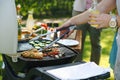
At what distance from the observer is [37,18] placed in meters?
7.89

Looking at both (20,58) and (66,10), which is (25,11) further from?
(20,58)

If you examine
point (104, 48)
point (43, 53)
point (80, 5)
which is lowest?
point (104, 48)

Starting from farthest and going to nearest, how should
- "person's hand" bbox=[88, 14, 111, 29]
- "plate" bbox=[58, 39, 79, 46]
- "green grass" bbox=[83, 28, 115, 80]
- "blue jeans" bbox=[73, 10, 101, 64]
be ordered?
"green grass" bbox=[83, 28, 115, 80] < "blue jeans" bbox=[73, 10, 101, 64] < "plate" bbox=[58, 39, 79, 46] < "person's hand" bbox=[88, 14, 111, 29]

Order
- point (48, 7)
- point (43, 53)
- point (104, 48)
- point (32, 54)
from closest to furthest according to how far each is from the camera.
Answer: point (32, 54), point (43, 53), point (104, 48), point (48, 7)

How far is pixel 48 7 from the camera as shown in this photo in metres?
8.02

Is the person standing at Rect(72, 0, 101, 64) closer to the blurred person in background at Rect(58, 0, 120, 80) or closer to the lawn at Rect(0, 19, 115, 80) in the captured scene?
the lawn at Rect(0, 19, 115, 80)

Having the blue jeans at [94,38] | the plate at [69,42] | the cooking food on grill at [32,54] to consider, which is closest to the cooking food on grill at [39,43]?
the cooking food on grill at [32,54]

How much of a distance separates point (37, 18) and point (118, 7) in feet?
18.9

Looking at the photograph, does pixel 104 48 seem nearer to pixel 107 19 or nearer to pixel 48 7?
pixel 48 7

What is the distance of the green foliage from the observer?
760cm

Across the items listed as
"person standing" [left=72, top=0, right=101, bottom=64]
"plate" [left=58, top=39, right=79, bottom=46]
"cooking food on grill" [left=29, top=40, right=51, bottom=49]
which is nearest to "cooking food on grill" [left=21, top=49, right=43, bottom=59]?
"cooking food on grill" [left=29, top=40, right=51, bottom=49]

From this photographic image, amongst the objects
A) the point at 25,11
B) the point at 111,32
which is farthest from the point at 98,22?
the point at 25,11

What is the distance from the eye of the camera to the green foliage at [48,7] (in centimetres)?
760

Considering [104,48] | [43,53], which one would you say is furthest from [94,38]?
[43,53]
